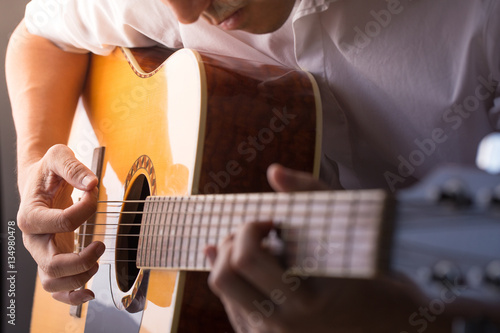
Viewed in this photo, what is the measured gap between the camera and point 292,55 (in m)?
0.90

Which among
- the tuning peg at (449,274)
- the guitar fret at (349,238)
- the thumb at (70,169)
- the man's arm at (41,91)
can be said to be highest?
the man's arm at (41,91)

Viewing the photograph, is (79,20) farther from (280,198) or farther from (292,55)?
(280,198)

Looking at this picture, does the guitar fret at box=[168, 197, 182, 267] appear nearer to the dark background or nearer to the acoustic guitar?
the acoustic guitar

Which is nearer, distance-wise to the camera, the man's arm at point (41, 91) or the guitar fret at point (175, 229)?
the guitar fret at point (175, 229)

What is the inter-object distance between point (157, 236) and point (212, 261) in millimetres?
177

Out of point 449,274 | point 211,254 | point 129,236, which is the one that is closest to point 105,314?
point 129,236

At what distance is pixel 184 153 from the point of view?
2.44 feet

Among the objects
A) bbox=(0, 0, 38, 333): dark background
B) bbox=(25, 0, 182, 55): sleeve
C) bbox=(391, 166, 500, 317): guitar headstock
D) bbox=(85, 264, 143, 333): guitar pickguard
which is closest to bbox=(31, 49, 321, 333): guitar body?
bbox=(85, 264, 143, 333): guitar pickguard

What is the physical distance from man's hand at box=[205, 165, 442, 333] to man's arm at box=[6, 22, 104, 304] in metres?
0.39

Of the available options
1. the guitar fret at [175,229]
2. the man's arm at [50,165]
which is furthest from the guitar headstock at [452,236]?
the man's arm at [50,165]

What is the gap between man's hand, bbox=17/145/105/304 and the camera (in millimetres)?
856

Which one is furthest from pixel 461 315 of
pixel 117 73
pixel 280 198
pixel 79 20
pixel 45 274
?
pixel 79 20

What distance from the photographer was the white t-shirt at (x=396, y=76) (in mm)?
687

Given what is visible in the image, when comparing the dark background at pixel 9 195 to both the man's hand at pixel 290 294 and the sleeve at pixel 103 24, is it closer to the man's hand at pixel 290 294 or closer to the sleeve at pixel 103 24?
the sleeve at pixel 103 24
